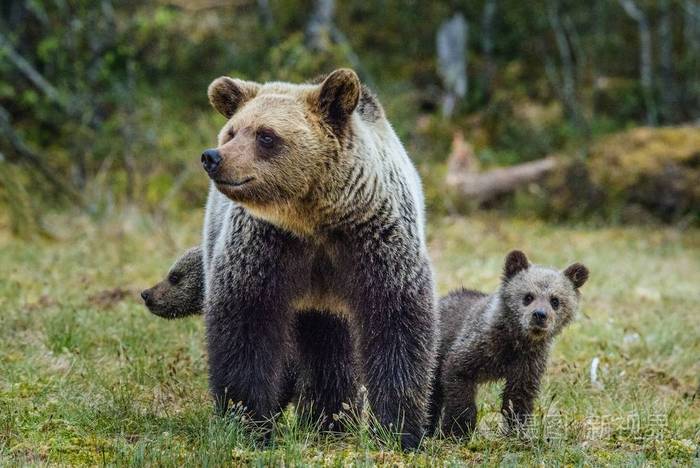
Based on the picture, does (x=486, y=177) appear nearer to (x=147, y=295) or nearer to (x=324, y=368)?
(x=147, y=295)

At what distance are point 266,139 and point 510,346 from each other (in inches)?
86.1

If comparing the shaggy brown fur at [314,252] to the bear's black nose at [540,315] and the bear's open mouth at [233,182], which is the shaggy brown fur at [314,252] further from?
the bear's black nose at [540,315]

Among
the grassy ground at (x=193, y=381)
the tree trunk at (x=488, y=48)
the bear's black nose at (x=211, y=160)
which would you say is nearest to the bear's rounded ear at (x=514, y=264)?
the grassy ground at (x=193, y=381)

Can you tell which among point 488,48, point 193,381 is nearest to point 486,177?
point 488,48

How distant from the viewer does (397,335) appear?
5.27 metres

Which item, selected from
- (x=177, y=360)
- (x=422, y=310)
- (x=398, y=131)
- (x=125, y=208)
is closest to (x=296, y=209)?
(x=422, y=310)

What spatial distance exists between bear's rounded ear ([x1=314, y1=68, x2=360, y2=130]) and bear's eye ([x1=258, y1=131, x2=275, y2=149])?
362 mm

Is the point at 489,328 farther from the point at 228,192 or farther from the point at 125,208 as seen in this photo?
the point at 125,208

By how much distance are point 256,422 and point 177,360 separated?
1486 mm

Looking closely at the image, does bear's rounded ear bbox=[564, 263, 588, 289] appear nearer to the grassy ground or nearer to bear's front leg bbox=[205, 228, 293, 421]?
the grassy ground

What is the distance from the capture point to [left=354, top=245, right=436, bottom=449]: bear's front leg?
5.24 metres

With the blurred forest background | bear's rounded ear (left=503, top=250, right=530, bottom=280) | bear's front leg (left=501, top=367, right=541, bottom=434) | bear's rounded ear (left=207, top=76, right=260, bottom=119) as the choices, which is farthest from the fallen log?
bear's rounded ear (left=207, top=76, right=260, bottom=119)

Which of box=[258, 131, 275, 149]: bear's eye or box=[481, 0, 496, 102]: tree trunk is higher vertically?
box=[481, 0, 496, 102]: tree trunk

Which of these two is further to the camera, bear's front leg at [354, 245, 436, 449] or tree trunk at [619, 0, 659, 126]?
tree trunk at [619, 0, 659, 126]
